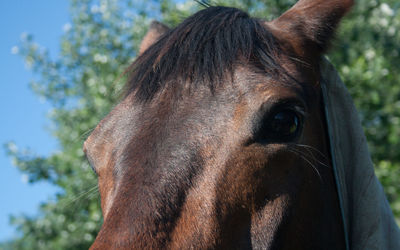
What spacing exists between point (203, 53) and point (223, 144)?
57cm

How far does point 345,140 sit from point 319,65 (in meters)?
0.47

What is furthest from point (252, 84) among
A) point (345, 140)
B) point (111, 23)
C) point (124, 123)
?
point (111, 23)

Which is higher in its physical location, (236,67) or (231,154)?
(236,67)

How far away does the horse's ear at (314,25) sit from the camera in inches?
95.8

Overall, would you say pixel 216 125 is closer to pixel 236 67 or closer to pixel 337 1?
pixel 236 67

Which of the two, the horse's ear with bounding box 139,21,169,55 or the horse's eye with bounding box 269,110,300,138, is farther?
the horse's ear with bounding box 139,21,169,55

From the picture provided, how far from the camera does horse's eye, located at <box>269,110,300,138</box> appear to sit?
1.92 meters

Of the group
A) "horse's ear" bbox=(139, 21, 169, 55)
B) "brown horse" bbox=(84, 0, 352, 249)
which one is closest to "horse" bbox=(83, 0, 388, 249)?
"brown horse" bbox=(84, 0, 352, 249)

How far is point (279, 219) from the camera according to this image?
6.11 ft

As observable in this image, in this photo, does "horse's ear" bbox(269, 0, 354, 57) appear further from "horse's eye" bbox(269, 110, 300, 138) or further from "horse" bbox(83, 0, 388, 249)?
"horse's eye" bbox(269, 110, 300, 138)

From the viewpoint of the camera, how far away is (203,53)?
2135 millimetres

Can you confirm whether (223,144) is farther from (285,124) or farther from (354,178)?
(354,178)

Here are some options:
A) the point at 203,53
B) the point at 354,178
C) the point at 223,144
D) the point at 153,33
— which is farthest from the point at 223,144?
the point at 153,33

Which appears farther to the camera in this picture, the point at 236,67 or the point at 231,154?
the point at 236,67
